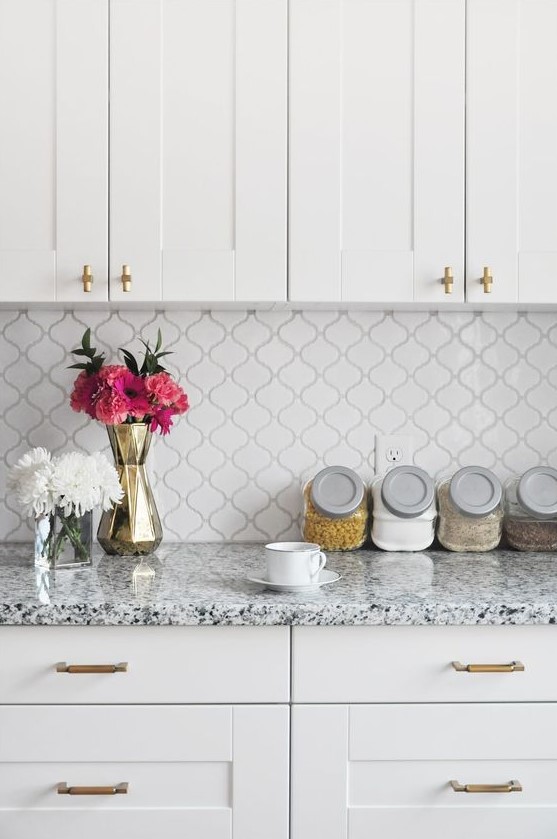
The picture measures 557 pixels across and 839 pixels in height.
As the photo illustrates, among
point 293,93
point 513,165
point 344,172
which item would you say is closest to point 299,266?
point 344,172

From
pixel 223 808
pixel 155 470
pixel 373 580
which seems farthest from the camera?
pixel 155 470

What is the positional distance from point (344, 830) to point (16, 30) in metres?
1.83

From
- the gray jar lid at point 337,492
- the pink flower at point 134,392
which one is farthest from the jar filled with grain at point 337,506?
the pink flower at point 134,392

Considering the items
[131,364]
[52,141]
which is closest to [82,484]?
[131,364]

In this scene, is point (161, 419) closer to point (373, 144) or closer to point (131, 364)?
point (131, 364)

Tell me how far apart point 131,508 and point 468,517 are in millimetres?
821

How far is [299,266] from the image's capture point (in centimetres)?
195

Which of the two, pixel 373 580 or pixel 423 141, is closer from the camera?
pixel 373 580

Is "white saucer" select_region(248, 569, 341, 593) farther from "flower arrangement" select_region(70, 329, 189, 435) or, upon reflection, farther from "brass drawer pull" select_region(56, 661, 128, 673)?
"flower arrangement" select_region(70, 329, 189, 435)

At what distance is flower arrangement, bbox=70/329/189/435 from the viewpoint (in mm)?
2029

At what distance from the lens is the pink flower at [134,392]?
204 cm

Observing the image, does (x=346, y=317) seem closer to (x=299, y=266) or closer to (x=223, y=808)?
(x=299, y=266)

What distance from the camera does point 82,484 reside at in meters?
1.89

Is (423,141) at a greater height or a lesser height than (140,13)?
lesser
